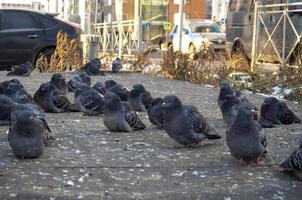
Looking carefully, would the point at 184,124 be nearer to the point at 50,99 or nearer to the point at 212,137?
the point at 212,137

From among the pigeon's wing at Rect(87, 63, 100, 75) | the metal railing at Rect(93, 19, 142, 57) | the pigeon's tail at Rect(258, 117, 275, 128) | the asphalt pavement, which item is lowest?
the asphalt pavement

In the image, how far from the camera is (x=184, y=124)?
17.6 ft

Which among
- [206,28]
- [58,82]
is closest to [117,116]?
[58,82]

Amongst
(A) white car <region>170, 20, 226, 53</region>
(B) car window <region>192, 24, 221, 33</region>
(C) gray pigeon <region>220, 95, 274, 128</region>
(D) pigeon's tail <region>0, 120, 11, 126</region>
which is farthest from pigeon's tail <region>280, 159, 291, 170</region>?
(B) car window <region>192, 24, 221, 33</region>

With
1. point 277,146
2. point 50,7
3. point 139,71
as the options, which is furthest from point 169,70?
point 50,7

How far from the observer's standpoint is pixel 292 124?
720cm

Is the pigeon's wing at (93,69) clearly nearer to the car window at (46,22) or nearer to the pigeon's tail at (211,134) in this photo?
the car window at (46,22)

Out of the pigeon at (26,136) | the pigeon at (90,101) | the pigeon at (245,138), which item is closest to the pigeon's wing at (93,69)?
the pigeon at (90,101)

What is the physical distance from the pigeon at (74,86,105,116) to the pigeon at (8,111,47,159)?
2310mm

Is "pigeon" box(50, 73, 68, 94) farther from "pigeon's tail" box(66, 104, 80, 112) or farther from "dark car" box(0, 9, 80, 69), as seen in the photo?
"dark car" box(0, 9, 80, 69)

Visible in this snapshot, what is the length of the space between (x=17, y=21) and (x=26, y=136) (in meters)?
10.1

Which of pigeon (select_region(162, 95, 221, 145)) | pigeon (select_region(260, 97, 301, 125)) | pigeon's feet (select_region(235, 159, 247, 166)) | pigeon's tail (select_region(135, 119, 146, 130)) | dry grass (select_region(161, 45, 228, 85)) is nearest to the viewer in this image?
pigeon's feet (select_region(235, 159, 247, 166))

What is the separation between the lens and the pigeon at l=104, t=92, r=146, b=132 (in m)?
6.16

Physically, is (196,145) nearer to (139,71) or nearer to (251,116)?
(251,116)
